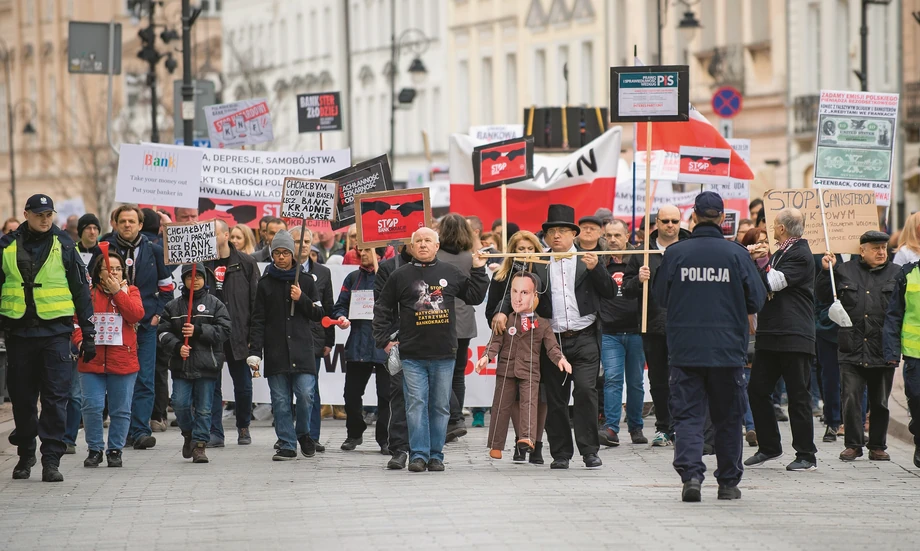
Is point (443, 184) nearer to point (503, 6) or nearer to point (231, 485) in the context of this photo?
point (231, 485)

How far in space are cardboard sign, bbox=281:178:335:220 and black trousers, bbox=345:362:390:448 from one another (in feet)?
→ 4.28

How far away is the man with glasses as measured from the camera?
1484 cm

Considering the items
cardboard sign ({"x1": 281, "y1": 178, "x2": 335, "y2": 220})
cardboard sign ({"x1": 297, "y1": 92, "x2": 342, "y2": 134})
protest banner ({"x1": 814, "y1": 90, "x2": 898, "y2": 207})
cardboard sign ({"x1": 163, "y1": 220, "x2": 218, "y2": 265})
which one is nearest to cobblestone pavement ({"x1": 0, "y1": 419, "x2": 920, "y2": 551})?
cardboard sign ({"x1": 163, "y1": 220, "x2": 218, "y2": 265})

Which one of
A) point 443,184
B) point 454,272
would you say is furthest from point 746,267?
point 443,184

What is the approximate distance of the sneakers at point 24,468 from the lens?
44.2 ft

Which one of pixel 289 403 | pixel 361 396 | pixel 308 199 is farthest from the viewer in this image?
pixel 308 199

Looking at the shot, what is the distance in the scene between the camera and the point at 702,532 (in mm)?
10312

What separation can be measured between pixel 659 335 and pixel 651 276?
0.73 m

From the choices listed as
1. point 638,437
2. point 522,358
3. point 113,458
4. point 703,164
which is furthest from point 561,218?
point 703,164

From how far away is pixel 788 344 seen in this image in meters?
13.4

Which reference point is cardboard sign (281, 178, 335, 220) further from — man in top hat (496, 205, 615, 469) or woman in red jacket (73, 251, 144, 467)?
man in top hat (496, 205, 615, 469)

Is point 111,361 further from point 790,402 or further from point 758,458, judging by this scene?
point 790,402

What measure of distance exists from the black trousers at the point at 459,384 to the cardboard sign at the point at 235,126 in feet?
24.2

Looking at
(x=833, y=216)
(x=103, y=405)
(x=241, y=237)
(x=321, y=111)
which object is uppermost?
(x=321, y=111)
